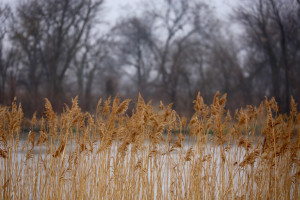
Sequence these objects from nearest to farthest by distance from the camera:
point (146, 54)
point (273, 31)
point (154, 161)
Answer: point (154, 161)
point (146, 54)
point (273, 31)

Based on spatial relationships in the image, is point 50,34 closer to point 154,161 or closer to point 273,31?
point 154,161

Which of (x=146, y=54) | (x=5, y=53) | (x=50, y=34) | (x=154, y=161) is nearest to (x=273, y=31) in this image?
(x=146, y=54)

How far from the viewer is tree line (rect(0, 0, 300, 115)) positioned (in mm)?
3293

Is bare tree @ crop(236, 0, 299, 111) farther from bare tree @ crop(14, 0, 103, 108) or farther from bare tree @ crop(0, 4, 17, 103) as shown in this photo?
bare tree @ crop(0, 4, 17, 103)

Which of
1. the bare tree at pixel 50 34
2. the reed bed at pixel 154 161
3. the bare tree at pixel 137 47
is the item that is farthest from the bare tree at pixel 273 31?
the bare tree at pixel 50 34

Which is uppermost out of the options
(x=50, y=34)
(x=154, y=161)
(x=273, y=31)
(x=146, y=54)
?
(x=273, y=31)

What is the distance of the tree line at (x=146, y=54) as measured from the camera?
3.29m

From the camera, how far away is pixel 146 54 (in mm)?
3367

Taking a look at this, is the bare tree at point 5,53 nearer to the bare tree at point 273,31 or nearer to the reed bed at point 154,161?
the reed bed at point 154,161

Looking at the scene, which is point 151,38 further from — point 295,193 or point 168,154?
point 295,193

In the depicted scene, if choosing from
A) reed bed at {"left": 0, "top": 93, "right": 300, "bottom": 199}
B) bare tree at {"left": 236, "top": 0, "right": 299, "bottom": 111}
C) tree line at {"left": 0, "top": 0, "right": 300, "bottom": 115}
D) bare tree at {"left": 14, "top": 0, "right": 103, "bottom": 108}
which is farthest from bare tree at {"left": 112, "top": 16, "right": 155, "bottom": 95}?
bare tree at {"left": 236, "top": 0, "right": 299, "bottom": 111}

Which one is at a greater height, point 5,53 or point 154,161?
point 5,53

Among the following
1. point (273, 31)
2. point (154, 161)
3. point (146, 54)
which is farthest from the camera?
point (273, 31)

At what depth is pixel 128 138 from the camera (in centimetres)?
211
